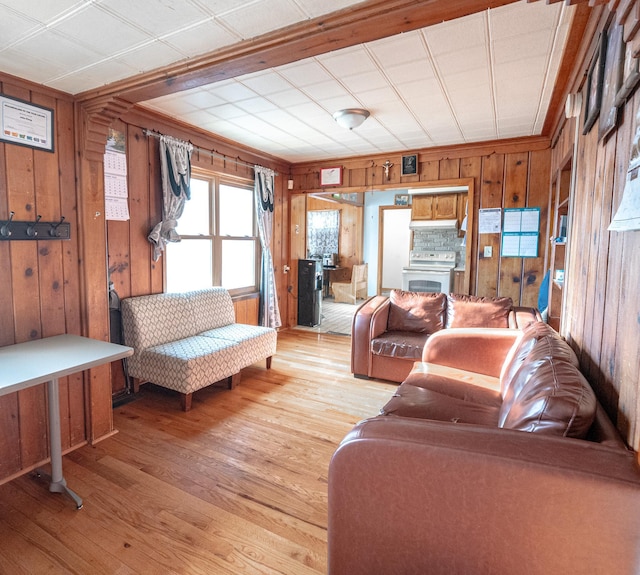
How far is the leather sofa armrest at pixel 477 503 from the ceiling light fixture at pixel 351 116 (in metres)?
2.64

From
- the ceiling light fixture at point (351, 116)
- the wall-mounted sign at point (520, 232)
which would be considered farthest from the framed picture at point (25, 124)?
the wall-mounted sign at point (520, 232)

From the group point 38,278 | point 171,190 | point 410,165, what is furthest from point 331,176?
point 38,278

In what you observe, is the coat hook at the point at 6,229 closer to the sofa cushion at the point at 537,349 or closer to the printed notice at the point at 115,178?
the printed notice at the point at 115,178

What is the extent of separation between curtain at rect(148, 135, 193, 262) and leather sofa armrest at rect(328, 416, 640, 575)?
9.21 feet

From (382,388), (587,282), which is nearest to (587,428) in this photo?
(587,282)

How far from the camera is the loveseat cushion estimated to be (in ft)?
3.58

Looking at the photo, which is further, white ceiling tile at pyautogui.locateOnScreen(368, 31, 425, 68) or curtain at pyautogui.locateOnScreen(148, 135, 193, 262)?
curtain at pyautogui.locateOnScreen(148, 135, 193, 262)

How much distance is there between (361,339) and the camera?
3.54 m

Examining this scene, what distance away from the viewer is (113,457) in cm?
226

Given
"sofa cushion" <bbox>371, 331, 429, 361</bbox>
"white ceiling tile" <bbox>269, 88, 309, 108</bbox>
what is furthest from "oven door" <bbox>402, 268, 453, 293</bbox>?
"white ceiling tile" <bbox>269, 88, 309, 108</bbox>

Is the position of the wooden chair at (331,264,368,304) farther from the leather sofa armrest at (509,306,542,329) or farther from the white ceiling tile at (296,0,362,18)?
the white ceiling tile at (296,0,362,18)

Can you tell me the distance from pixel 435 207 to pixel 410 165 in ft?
7.13

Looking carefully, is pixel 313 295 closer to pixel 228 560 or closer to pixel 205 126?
pixel 205 126

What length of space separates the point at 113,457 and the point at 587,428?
2402mm
